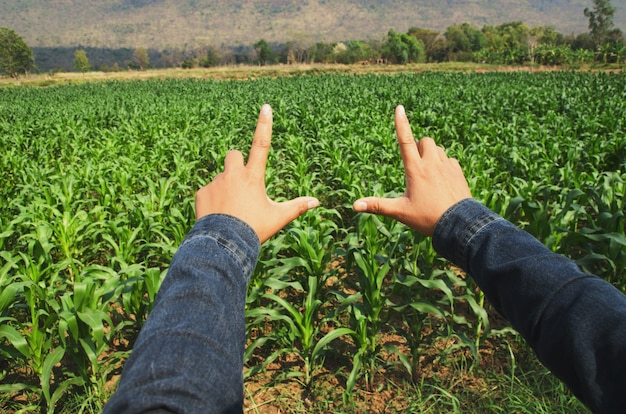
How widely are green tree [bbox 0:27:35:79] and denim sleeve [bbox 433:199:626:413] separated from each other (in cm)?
9962

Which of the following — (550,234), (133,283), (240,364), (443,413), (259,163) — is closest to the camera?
(240,364)

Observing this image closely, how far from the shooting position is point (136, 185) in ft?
22.0

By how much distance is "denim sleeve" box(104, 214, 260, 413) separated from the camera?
67 cm

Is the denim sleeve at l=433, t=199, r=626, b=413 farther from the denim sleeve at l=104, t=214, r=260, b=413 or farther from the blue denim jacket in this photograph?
the denim sleeve at l=104, t=214, r=260, b=413

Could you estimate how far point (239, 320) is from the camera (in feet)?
2.97

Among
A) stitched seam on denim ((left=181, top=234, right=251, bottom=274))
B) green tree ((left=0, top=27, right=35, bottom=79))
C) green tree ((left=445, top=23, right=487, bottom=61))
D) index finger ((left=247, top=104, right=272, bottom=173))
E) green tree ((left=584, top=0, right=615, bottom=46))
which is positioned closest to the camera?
stitched seam on denim ((left=181, top=234, right=251, bottom=274))

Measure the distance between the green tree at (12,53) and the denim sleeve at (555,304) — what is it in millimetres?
99619

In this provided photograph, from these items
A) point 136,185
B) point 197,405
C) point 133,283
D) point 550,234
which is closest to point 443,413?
point 550,234

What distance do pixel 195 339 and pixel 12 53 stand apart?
104 m

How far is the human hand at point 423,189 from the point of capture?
4.31 feet

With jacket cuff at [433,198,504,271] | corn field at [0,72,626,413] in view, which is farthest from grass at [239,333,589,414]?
jacket cuff at [433,198,504,271]

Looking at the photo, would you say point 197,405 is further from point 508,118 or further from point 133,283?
point 508,118

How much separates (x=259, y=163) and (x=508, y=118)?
40.7 feet

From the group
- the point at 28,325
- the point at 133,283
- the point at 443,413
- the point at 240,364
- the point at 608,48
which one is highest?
the point at 608,48
